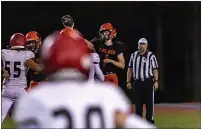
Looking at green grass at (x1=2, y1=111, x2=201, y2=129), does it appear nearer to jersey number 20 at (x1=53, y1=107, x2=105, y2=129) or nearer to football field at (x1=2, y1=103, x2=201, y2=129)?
football field at (x1=2, y1=103, x2=201, y2=129)

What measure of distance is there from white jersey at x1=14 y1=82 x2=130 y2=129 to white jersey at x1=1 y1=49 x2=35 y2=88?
4.67m

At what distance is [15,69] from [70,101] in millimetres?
4843

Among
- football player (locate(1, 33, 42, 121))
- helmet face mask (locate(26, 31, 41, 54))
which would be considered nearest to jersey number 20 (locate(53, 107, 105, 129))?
football player (locate(1, 33, 42, 121))

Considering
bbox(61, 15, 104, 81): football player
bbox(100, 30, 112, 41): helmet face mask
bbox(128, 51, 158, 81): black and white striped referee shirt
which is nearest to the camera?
bbox(61, 15, 104, 81): football player

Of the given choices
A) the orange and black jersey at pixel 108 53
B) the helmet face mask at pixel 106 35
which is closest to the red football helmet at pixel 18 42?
the orange and black jersey at pixel 108 53

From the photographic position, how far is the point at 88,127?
74.7 inches

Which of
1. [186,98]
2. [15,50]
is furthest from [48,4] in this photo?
[15,50]

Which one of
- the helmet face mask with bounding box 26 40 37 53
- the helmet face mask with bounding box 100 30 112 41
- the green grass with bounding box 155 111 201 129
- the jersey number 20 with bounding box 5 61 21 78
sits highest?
the helmet face mask with bounding box 100 30 112 41

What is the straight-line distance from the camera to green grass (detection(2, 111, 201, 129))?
865cm

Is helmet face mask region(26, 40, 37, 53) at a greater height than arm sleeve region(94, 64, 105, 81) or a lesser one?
greater

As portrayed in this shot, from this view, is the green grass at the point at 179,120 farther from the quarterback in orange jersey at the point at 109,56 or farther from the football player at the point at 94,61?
the football player at the point at 94,61

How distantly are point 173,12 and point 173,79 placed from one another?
58.9 inches

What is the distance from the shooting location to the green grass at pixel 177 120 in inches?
341

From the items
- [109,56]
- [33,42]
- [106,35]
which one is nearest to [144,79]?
[109,56]
